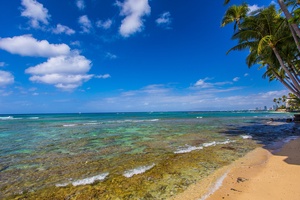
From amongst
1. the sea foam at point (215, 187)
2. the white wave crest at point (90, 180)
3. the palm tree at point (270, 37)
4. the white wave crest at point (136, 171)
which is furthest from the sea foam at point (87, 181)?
the palm tree at point (270, 37)

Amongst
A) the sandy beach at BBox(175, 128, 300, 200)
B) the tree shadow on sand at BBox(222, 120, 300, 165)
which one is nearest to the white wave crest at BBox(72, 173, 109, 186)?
the sandy beach at BBox(175, 128, 300, 200)

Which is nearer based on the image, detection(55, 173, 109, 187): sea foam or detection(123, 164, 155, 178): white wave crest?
detection(55, 173, 109, 187): sea foam

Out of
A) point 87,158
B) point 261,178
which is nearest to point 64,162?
point 87,158

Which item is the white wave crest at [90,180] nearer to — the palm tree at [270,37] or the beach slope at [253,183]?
the beach slope at [253,183]

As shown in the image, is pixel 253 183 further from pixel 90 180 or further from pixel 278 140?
pixel 278 140

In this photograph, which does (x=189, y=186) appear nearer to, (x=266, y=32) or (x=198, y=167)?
(x=198, y=167)

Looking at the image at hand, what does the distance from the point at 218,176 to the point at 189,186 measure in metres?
1.29

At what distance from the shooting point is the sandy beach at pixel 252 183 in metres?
4.12

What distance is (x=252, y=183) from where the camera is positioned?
4746mm

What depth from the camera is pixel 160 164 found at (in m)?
6.89

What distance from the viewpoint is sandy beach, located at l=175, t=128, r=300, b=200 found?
13.5ft

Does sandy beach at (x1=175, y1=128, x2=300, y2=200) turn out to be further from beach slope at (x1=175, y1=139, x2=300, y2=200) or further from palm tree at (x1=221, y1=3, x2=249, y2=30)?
palm tree at (x1=221, y1=3, x2=249, y2=30)

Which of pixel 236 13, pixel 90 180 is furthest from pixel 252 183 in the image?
pixel 236 13

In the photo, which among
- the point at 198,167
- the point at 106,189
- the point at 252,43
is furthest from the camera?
the point at 252,43
